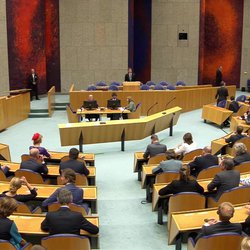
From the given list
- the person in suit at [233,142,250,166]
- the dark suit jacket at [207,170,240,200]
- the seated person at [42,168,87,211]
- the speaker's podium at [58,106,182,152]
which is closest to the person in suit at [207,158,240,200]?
the dark suit jacket at [207,170,240,200]

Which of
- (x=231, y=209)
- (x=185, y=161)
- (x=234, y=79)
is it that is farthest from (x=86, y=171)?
(x=234, y=79)

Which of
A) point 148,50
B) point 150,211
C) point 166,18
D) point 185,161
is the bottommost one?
point 150,211

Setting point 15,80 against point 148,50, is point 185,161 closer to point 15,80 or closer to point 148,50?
point 15,80

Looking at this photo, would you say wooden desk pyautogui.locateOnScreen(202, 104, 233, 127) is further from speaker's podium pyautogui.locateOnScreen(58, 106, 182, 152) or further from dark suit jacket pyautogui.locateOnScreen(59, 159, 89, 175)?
dark suit jacket pyautogui.locateOnScreen(59, 159, 89, 175)

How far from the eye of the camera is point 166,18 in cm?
2314

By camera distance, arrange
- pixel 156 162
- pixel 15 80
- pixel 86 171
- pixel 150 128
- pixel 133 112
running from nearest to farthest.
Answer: pixel 86 171 < pixel 156 162 < pixel 150 128 < pixel 133 112 < pixel 15 80

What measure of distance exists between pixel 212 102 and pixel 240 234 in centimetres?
1569

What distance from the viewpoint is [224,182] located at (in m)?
6.21

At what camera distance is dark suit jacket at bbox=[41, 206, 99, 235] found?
15.6 feet

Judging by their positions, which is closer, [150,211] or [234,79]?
[150,211]

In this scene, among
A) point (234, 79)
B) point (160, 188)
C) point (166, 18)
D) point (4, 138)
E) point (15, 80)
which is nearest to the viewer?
point (160, 188)

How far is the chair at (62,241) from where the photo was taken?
14.5 ft

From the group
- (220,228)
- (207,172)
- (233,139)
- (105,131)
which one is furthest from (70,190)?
(105,131)

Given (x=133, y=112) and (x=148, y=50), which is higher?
(x=148, y=50)
